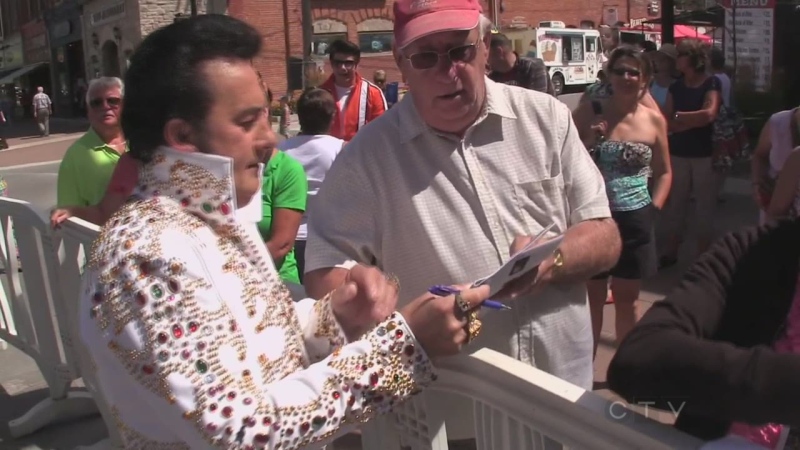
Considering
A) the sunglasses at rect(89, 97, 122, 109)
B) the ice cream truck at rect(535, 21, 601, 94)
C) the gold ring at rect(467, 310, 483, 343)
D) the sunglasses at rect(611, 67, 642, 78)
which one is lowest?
the gold ring at rect(467, 310, 483, 343)

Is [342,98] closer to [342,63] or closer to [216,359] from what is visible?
[342,63]

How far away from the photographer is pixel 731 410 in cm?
126

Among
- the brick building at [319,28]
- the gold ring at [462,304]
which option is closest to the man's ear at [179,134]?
the gold ring at [462,304]

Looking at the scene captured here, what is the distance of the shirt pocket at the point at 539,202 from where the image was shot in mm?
2180

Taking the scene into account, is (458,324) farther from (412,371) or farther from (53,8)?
(53,8)

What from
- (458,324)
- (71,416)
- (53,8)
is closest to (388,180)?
(458,324)

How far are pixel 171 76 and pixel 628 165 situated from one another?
11.3 ft

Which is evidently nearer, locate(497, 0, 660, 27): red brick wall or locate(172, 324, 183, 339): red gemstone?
locate(172, 324, 183, 339): red gemstone

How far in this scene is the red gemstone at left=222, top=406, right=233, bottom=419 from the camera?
4.51ft

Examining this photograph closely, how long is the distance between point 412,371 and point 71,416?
12.2ft

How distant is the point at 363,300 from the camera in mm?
1778

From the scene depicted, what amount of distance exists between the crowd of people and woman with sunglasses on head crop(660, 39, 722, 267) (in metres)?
4.61

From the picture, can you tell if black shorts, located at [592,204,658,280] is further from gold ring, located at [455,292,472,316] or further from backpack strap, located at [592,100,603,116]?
gold ring, located at [455,292,472,316]

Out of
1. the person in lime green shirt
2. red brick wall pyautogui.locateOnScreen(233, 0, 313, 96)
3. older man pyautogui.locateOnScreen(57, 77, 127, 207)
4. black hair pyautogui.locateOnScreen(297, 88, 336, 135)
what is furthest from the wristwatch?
red brick wall pyautogui.locateOnScreen(233, 0, 313, 96)
